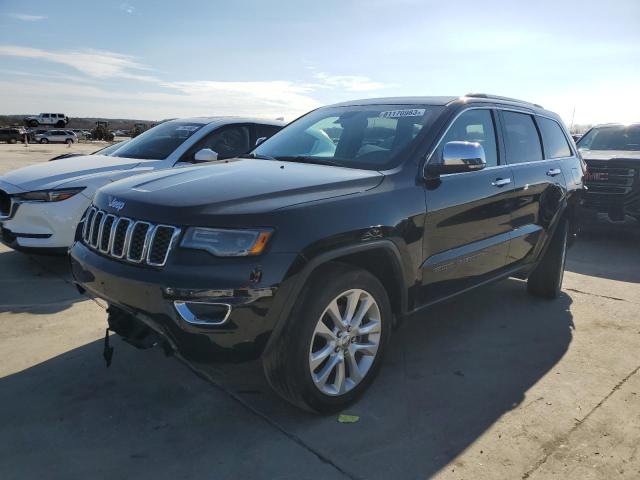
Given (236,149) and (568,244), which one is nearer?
(568,244)

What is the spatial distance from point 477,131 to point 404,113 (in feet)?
2.05

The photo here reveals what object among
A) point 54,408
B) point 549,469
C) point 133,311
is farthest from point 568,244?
point 54,408

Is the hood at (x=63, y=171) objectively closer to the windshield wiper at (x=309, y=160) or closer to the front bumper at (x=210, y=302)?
the windshield wiper at (x=309, y=160)

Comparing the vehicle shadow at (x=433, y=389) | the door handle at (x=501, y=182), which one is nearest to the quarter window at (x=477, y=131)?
the door handle at (x=501, y=182)

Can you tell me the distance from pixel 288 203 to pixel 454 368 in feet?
5.92

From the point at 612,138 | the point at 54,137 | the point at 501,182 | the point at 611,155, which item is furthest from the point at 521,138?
the point at 54,137

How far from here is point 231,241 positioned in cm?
248

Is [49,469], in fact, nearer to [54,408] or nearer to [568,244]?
[54,408]

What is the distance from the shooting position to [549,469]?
254 centimetres

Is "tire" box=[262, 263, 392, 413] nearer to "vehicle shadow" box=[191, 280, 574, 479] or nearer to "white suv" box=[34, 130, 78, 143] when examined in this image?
"vehicle shadow" box=[191, 280, 574, 479]

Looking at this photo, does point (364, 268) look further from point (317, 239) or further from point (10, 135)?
point (10, 135)

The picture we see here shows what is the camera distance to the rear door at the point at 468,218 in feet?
11.0

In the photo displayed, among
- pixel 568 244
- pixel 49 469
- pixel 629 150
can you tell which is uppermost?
pixel 629 150

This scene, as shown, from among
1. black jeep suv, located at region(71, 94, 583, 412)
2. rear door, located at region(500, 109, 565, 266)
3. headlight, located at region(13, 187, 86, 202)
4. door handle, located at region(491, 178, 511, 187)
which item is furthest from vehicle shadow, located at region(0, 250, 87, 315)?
rear door, located at region(500, 109, 565, 266)
